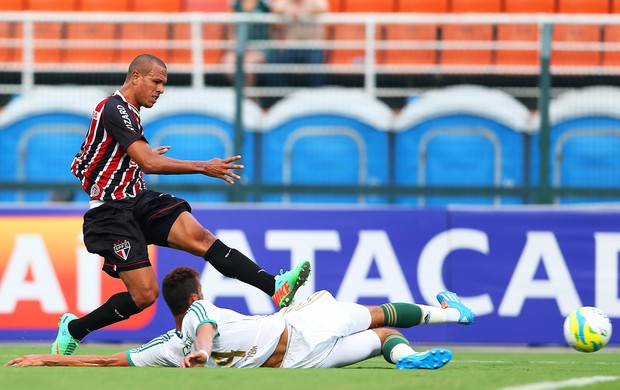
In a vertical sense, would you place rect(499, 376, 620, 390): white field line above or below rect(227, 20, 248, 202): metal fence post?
below

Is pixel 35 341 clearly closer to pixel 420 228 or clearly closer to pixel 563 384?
pixel 420 228

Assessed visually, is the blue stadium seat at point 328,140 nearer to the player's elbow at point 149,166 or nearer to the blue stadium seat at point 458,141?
the blue stadium seat at point 458,141

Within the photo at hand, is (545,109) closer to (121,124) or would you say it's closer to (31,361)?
(121,124)

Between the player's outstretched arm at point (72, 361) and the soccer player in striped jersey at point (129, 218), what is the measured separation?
1.91ft

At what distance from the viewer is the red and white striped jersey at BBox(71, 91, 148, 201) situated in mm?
8203

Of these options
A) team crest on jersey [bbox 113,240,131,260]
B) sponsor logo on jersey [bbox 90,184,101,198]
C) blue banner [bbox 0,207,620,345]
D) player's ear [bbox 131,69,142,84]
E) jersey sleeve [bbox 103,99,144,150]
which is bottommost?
blue banner [bbox 0,207,620,345]

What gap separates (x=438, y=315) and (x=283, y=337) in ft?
3.60

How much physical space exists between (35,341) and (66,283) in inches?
25.3

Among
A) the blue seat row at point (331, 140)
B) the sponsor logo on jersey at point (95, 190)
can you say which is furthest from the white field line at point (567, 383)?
the blue seat row at point (331, 140)

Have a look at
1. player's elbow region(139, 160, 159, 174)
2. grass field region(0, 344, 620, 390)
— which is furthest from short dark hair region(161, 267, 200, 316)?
player's elbow region(139, 160, 159, 174)

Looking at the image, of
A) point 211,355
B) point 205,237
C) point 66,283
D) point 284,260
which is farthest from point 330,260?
point 211,355

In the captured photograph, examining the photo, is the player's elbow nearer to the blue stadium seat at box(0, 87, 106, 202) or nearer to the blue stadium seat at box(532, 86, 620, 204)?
the blue stadium seat at box(0, 87, 106, 202)

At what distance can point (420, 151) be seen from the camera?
1243cm

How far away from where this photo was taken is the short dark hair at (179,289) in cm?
763
